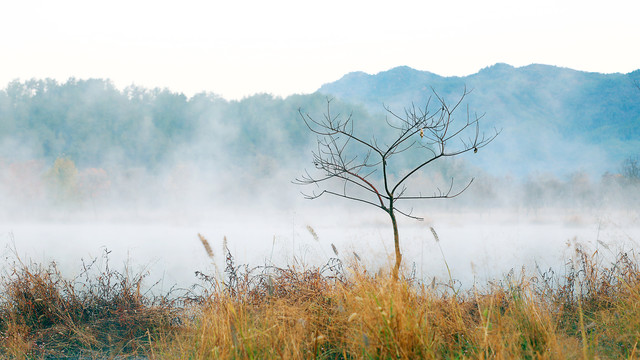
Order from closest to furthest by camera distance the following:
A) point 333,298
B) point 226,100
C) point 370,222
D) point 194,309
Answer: point 333,298
point 194,309
point 370,222
point 226,100

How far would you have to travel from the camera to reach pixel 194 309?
17.1ft

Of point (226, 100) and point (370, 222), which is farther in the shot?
point (226, 100)

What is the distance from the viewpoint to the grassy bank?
322cm

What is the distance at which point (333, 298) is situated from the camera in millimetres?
4426

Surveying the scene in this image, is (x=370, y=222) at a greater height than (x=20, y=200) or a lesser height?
lesser

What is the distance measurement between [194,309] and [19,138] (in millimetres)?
70853

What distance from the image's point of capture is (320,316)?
4.14 m

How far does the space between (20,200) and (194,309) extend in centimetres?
6025

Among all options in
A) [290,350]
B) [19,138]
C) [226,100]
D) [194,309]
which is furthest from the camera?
[226,100]

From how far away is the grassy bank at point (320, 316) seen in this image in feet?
10.6

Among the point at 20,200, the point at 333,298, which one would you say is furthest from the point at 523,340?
the point at 20,200

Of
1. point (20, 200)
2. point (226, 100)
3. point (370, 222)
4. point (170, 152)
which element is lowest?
point (370, 222)

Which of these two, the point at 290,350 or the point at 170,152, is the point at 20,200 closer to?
the point at 170,152

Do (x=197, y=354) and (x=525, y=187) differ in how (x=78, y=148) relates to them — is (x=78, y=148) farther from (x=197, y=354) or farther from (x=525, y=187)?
(x=197, y=354)
